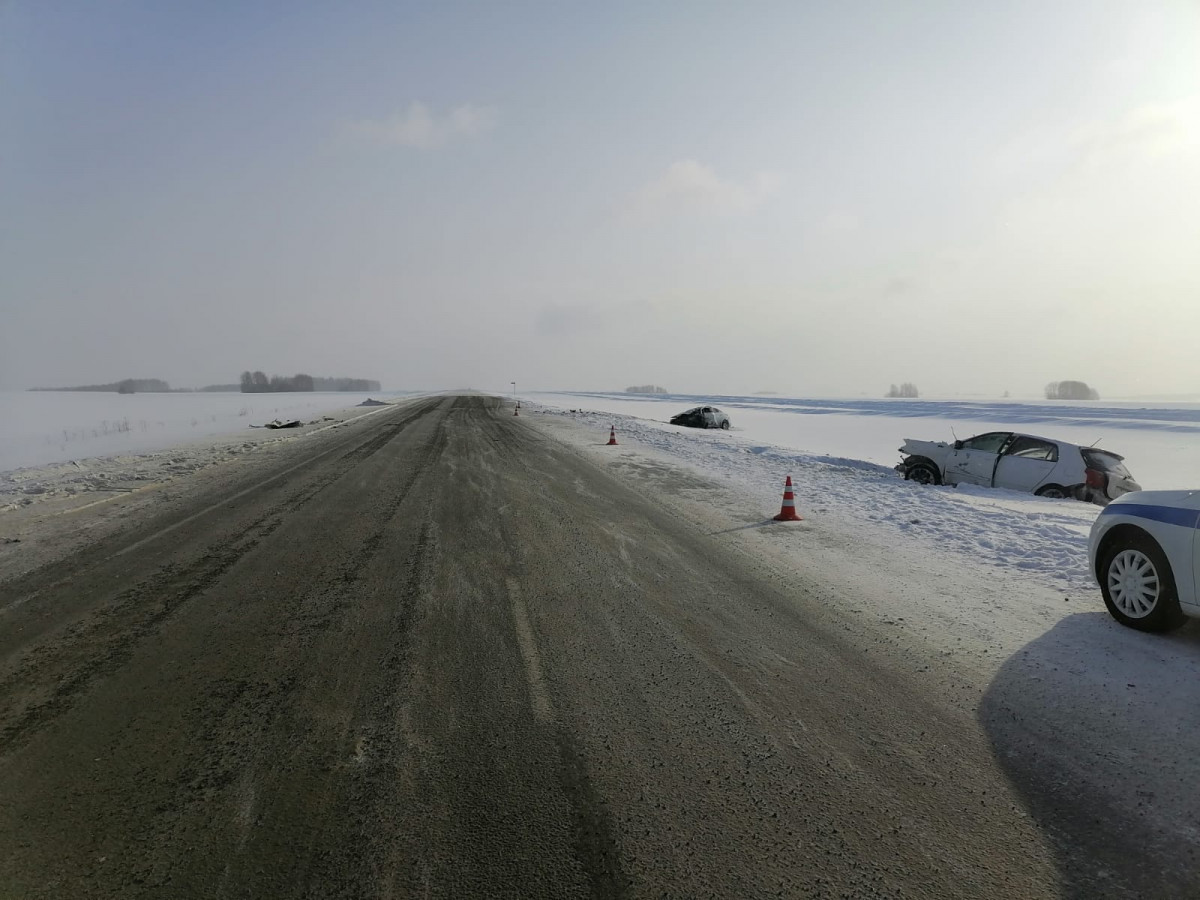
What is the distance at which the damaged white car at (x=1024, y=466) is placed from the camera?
421 inches

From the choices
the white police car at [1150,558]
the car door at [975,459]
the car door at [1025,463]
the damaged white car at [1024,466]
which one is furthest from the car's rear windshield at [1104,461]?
the white police car at [1150,558]

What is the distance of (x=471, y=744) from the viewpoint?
9.91 ft

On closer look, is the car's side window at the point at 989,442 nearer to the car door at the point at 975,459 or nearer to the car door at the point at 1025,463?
the car door at the point at 975,459

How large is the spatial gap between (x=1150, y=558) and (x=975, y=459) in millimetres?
8464

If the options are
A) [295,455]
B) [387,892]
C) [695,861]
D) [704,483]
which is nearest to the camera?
[387,892]

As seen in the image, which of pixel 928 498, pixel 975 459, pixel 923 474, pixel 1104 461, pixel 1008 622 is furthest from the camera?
pixel 923 474

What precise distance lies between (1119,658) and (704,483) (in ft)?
27.1

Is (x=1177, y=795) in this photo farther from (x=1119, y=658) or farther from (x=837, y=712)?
(x=1119, y=658)

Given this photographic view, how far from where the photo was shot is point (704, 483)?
12.3m

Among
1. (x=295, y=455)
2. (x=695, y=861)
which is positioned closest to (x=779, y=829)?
(x=695, y=861)

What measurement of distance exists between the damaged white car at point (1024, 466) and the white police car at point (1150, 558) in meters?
6.27

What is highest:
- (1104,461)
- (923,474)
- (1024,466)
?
(1104,461)

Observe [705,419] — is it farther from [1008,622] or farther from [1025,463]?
[1008,622]

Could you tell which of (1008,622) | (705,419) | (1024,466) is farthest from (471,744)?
(705,419)
